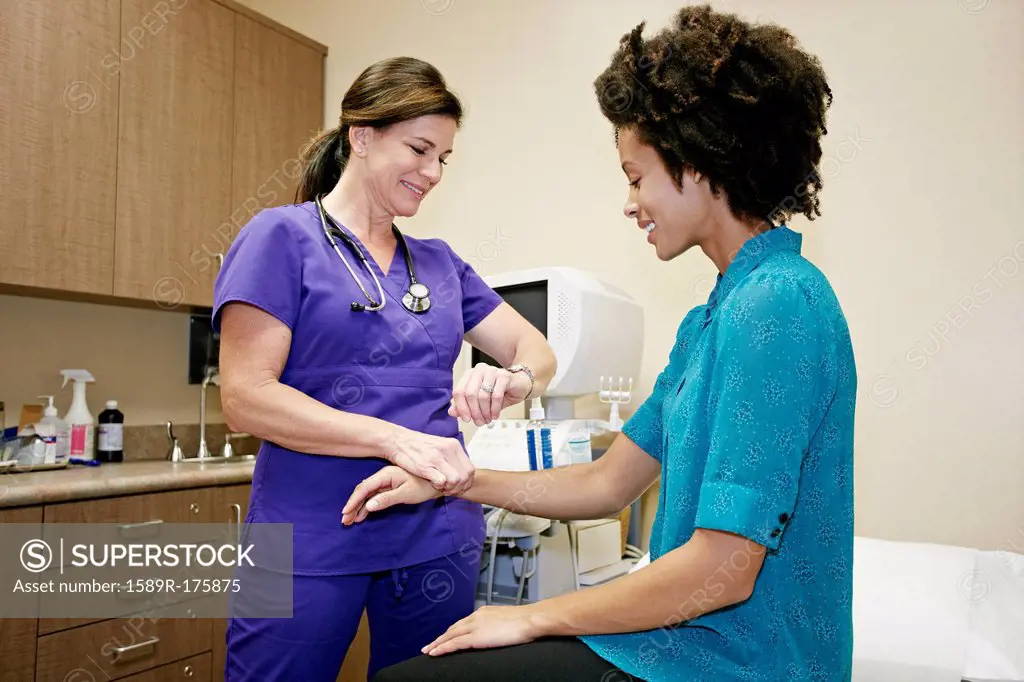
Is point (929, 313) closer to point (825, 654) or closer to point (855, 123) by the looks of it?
point (855, 123)

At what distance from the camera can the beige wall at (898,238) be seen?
190cm

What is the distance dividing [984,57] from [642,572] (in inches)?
69.8

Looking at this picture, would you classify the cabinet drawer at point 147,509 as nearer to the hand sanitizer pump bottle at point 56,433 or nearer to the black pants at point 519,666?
the hand sanitizer pump bottle at point 56,433

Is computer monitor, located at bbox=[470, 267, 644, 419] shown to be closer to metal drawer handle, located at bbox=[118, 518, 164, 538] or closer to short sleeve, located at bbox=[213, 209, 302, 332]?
short sleeve, located at bbox=[213, 209, 302, 332]

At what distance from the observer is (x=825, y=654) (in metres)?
0.84

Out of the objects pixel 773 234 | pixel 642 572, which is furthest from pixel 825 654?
pixel 773 234

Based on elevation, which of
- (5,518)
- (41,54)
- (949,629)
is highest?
(41,54)

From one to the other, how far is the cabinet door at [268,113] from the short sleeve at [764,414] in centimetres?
232

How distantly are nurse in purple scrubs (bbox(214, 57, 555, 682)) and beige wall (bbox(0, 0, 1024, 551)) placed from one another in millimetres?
1139

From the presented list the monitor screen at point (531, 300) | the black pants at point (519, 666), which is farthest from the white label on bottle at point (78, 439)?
the black pants at point (519, 666)

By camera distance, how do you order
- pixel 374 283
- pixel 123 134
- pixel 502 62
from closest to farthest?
pixel 374 283 < pixel 123 134 < pixel 502 62

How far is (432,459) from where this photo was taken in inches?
43.4

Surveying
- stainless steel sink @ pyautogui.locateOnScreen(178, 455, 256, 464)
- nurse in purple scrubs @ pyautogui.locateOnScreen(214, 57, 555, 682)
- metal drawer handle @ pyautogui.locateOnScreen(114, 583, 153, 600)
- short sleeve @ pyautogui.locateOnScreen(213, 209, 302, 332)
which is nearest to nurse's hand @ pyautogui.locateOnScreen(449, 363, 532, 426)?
nurse in purple scrubs @ pyautogui.locateOnScreen(214, 57, 555, 682)

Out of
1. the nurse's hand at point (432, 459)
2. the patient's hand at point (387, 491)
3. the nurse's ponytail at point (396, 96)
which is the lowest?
the patient's hand at point (387, 491)
